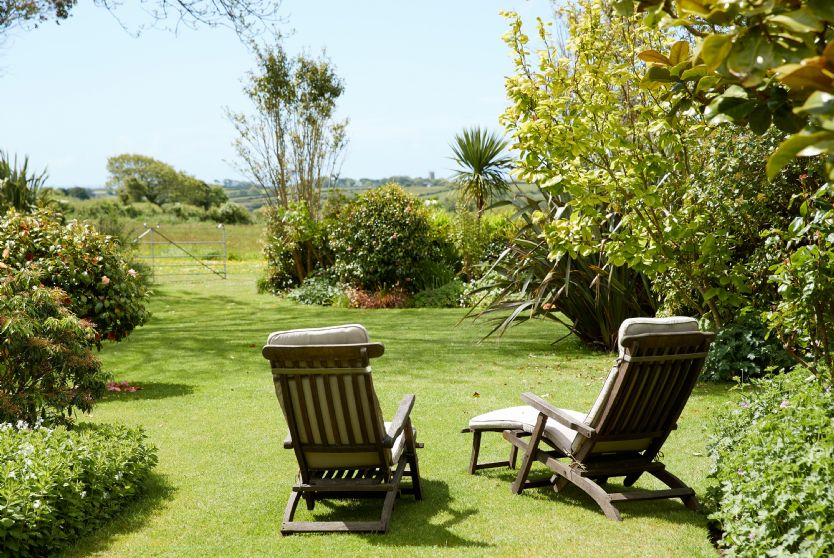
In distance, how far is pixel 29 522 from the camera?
12.7ft

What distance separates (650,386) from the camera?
4.48 metres

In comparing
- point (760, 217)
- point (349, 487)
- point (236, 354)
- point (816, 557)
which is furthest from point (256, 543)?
point (236, 354)

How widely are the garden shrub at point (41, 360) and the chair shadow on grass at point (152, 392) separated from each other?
2.21 meters

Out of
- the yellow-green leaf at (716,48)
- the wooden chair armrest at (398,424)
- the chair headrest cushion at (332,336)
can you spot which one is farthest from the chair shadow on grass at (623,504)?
the yellow-green leaf at (716,48)

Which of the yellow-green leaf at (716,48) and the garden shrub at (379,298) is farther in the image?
the garden shrub at (379,298)

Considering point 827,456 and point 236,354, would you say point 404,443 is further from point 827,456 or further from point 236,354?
point 236,354

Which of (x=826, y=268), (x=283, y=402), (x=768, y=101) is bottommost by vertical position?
(x=283, y=402)

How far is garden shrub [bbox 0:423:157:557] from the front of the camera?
3900 millimetres

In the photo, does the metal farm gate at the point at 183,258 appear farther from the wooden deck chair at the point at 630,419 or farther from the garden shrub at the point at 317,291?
the wooden deck chair at the point at 630,419

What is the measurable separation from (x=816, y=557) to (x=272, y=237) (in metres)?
18.6

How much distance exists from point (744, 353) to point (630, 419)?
12.4 feet

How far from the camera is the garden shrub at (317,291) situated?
18.4m

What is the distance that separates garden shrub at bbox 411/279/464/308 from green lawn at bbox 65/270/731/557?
448 centimetres

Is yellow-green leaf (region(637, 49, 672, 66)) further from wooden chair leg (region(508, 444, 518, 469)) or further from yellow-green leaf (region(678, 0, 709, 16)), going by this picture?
wooden chair leg (region(508, 444, 518, 469))
